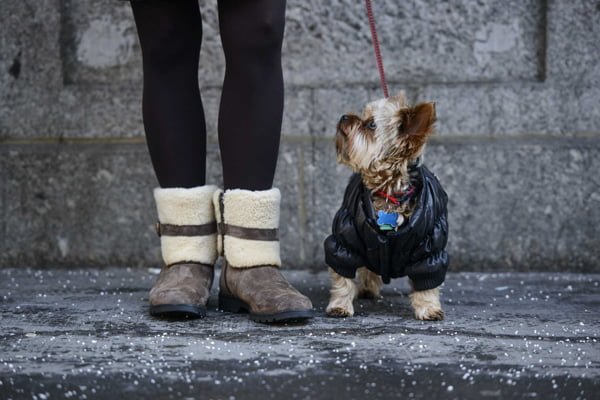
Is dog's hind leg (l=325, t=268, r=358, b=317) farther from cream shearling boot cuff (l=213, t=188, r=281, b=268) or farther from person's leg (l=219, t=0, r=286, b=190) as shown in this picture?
person's leg (l=219, t=0, r=286, b=190)

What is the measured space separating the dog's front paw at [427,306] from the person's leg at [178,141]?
28.8 inches

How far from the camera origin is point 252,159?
278 cm

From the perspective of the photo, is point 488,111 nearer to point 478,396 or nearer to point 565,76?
point 565,76

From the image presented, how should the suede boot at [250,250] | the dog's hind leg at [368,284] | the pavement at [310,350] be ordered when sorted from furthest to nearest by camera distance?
1. the dog's hind leg at [368,284]
2. the suede boot at [250,250]
3. the pavement at [310,350]

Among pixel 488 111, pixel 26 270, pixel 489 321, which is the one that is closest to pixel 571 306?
pixel 489 321

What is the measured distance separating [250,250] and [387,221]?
1.58 feet

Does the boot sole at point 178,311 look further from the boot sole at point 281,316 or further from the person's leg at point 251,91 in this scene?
the person's leg at point 251,91

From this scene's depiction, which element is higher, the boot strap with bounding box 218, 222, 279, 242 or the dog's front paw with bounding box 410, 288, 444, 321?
the boot strap with bounding box 218, 222, 279, 242

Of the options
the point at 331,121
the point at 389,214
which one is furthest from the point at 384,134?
the point at 331,121

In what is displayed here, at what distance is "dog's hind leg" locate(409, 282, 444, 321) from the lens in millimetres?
2805

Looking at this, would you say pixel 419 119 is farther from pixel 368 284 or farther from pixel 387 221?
pixel 368 284

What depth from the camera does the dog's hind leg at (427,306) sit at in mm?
2805

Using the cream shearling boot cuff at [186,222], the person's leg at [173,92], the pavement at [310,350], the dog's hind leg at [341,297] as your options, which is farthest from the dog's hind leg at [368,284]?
the person's leg at [173,92]

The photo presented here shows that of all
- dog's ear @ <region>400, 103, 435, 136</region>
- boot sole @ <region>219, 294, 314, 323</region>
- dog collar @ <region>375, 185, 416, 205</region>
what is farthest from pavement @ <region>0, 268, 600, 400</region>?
dog's ear @ <region>400, 103, 435, 136</region>
